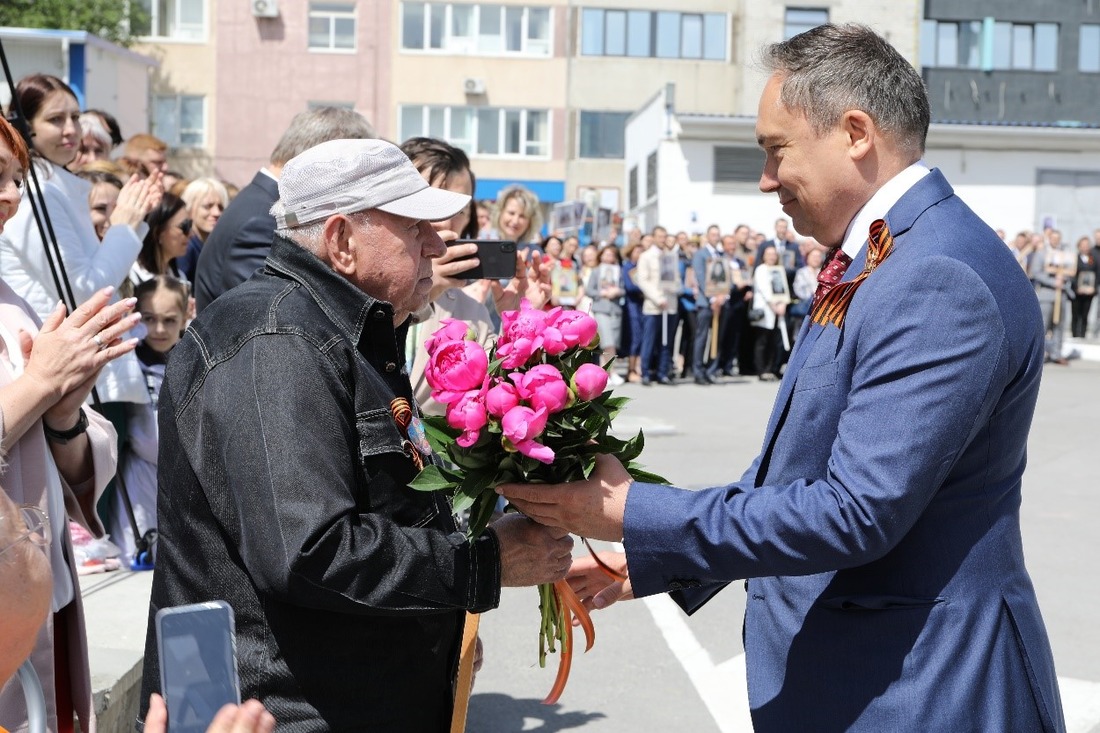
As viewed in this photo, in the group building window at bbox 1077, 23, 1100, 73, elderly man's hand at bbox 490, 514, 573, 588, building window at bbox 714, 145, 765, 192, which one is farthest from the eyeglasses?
building window at bbox 1077, 23, 1100, 73

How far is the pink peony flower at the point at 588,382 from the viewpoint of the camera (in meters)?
2.53

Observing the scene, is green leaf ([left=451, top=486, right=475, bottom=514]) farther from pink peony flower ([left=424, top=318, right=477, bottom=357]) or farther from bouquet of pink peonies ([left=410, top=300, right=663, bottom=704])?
pink peony flower ([left=424, top=318, right=477, bottom=357])

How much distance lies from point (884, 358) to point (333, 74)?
42548 mm

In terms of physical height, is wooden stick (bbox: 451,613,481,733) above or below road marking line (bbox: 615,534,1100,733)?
above

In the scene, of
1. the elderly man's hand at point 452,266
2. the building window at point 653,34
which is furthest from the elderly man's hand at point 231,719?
the building window at point 653,34

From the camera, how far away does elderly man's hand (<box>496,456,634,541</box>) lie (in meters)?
2.56

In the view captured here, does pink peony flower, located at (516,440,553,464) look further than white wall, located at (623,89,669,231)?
No

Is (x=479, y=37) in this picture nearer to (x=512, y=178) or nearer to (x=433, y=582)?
(x=512, y=178)

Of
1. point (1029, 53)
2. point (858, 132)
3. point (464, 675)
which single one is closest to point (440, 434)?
point (464, 675)

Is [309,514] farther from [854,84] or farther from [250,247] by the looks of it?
[250,247]

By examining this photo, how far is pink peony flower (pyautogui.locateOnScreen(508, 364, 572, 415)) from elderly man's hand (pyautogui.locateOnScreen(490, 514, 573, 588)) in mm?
398

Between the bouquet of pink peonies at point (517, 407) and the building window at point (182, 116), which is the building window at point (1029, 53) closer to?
the building window at point (182, 116)

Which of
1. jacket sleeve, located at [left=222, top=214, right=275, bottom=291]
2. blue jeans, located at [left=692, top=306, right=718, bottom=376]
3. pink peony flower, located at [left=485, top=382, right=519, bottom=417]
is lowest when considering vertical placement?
Answer: blue jeans, located at [left=692, top=306, right=718, bottom=376]

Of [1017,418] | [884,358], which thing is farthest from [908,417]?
[1017,418]
